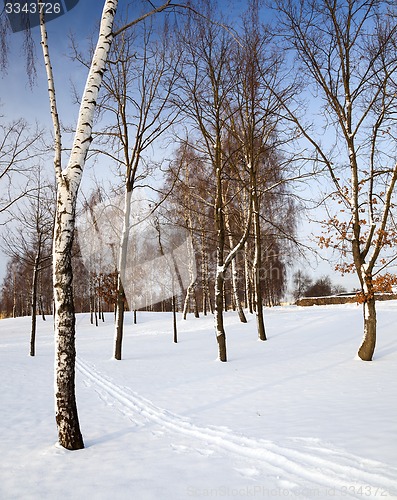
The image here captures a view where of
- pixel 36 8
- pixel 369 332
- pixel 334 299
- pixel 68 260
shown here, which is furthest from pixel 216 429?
pixel 334 299

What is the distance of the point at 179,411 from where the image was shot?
6.29m

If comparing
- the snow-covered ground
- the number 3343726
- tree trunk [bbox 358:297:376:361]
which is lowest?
the snow-covered ground

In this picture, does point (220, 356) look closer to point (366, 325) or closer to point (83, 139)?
point (366, 325)

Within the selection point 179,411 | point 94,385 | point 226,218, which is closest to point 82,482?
point 179,411

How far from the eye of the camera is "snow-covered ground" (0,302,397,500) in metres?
3.38

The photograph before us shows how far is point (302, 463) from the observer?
3.68 metres

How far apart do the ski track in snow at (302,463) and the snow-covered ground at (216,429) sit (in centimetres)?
1

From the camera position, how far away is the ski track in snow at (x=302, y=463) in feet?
10.4

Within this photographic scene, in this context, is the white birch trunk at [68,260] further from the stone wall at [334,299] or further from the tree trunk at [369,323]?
the stone wall at [334,299]

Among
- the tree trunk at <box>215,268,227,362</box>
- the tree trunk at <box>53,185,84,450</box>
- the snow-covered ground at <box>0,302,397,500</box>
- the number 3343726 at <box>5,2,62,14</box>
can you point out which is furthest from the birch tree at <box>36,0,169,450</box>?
the tree trunk at <box>215,268,227,362</box>

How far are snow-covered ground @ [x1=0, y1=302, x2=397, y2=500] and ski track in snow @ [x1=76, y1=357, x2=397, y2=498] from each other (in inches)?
0.5

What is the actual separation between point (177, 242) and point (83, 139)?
20430 mm

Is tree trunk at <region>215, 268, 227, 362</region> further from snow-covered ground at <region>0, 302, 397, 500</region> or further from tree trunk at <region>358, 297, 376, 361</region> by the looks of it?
tree trunk at <region>358, 297, 376, 361</region>

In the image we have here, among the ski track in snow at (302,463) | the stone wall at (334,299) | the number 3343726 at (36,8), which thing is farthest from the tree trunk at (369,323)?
the stone wall at (334,299)
